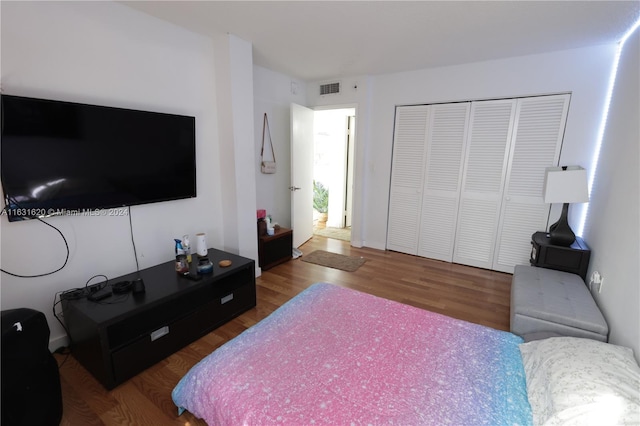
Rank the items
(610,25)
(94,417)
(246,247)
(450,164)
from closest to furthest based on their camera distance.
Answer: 1. (94,417)
2. (610,25)
3. (246,247)
4. (450,164)

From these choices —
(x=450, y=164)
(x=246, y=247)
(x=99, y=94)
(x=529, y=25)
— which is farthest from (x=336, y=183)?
(x=99, y=94)

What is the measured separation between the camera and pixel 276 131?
3.88m

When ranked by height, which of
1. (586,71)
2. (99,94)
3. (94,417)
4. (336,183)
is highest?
(586,71)

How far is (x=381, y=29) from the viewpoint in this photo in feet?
8.07

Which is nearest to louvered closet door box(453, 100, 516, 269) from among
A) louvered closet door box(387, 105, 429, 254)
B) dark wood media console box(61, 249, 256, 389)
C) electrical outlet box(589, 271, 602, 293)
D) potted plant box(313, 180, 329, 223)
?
louvered closet door box(387, 105, 429, 254)

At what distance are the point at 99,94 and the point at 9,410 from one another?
6.22 ft

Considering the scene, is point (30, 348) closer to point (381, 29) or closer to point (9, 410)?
point (9, 410)

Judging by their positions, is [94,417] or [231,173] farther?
[231,173]

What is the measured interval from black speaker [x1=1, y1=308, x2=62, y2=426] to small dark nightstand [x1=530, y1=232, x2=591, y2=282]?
3541 mm

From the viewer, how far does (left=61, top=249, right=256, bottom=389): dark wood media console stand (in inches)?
66.9

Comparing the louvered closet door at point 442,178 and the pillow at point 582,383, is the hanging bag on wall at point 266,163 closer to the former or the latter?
the louvered closet door at point 442,178

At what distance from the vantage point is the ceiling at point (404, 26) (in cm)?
208

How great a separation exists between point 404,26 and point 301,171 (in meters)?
2.20

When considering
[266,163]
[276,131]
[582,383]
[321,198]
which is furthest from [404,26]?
[321,198]
